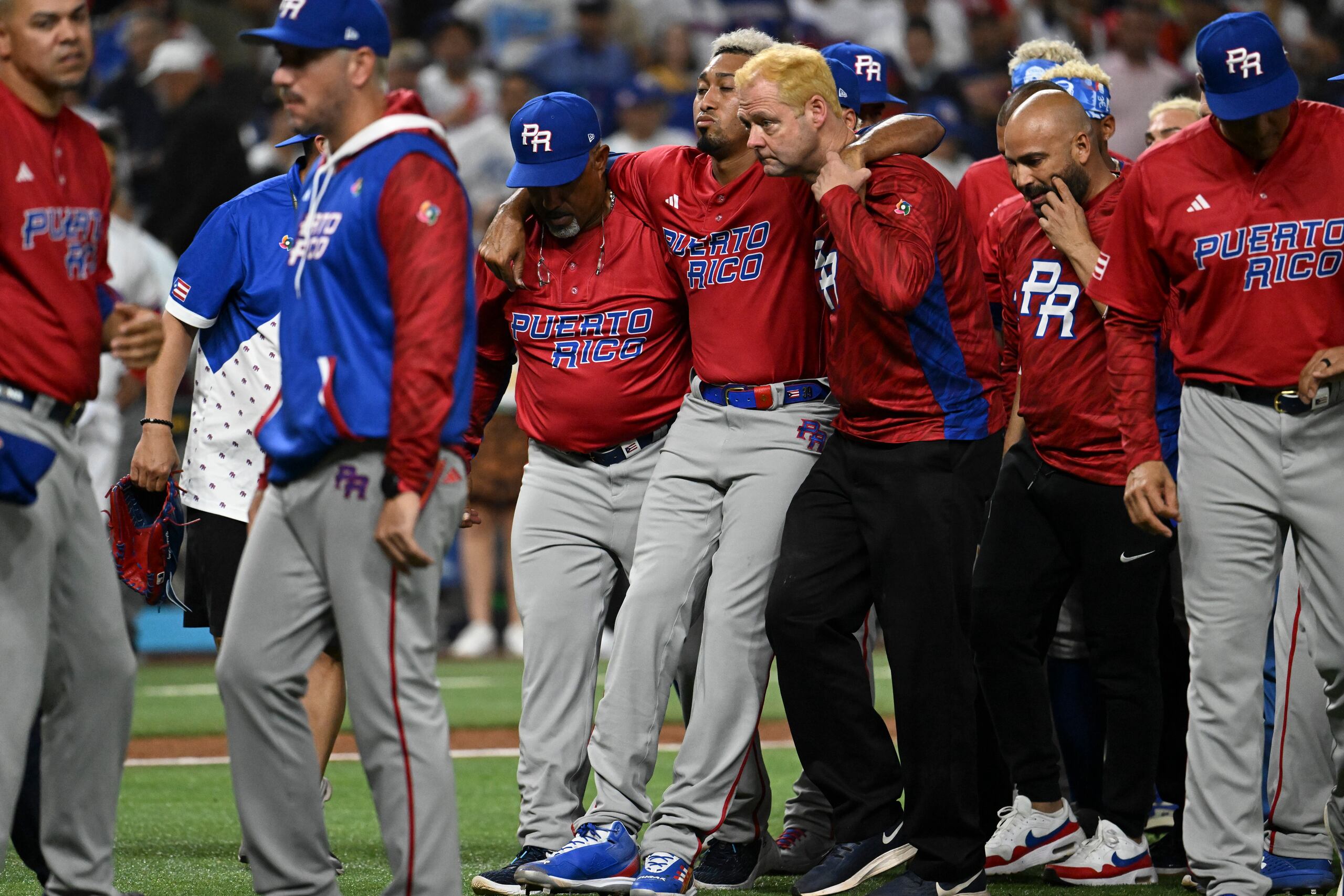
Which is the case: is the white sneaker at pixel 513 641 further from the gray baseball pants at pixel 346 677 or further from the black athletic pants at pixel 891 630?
the gray baseball pants at pixel 346 677

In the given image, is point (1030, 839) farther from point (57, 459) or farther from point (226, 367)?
point (57, 459)

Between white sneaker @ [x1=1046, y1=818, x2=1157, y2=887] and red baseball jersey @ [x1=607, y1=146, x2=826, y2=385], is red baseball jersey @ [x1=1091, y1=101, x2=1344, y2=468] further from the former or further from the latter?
white sneaker @ [x1=1046, y1=818, x2=1157, y2=887]

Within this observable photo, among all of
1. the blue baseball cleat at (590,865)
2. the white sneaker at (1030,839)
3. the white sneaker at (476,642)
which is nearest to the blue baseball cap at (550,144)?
the blue baseball cleat at (590,865)

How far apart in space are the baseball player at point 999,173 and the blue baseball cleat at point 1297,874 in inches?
97.4

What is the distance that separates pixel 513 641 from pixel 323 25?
8922 millimetres

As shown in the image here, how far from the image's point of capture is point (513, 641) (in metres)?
12.5

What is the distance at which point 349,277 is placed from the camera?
155 inches

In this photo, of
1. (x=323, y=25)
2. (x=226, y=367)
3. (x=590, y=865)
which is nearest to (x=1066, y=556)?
(x=590, y=865)

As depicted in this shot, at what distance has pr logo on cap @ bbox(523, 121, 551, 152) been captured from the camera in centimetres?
533

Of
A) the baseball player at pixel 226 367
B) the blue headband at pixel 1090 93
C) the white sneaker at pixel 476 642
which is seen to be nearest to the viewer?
the baseball player at pixel 226 367

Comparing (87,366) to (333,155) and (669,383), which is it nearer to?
(333,155)

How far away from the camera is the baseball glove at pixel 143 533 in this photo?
5.51m

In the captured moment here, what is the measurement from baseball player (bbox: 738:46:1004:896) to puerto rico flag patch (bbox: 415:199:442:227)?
1.35 meters

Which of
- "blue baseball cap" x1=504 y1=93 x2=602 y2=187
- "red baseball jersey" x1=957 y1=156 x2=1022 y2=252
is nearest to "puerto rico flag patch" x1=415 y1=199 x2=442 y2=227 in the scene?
"blue baseball cap" x1=504 y1=93 x2=602 y2=187
